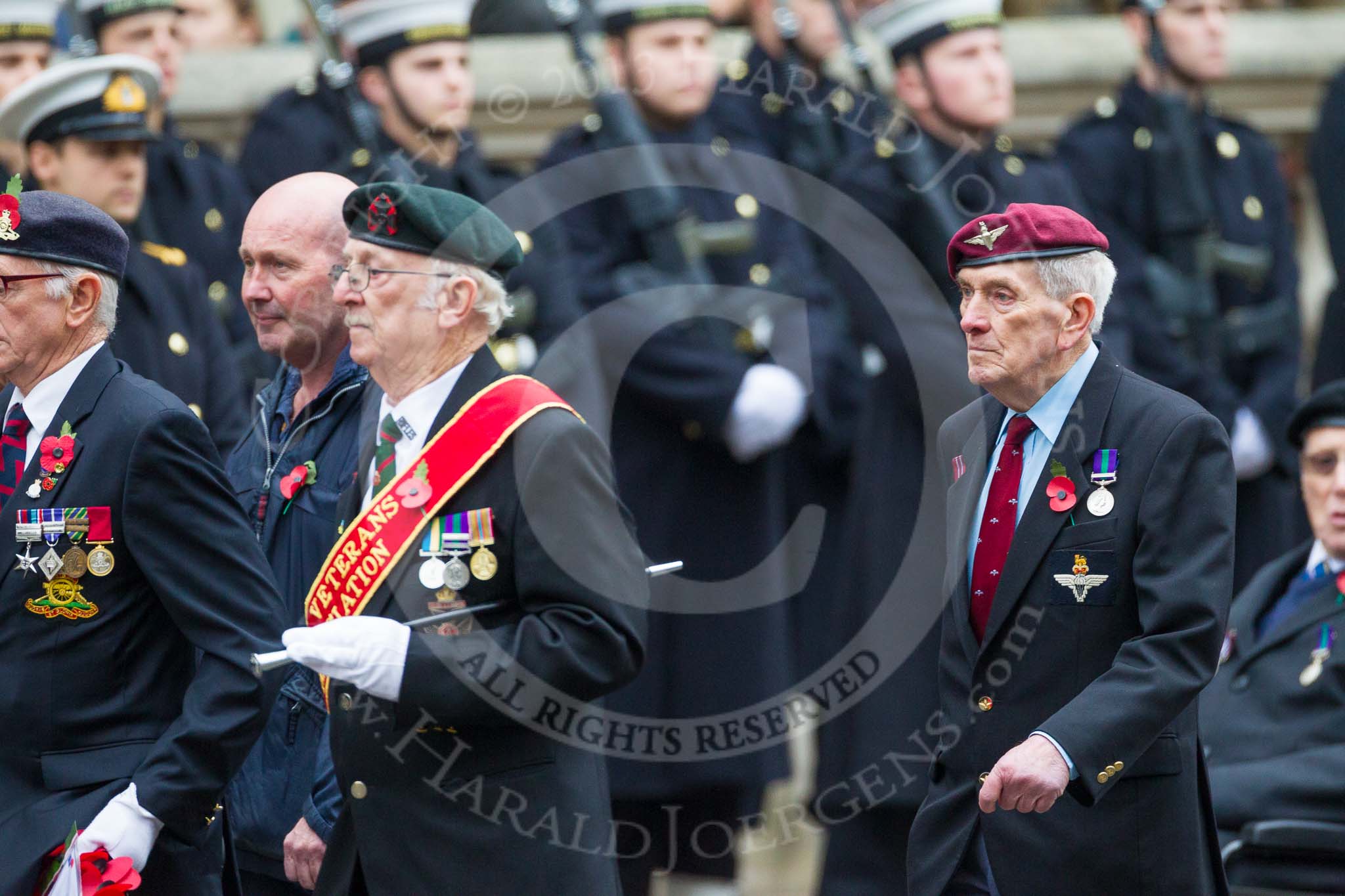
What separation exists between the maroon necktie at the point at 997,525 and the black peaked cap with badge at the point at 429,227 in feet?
3.13

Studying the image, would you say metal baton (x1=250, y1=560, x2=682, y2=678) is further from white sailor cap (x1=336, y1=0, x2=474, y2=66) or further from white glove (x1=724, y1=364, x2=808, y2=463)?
white sailor cap (x1=336, y1=0, x2=474, y2=66)

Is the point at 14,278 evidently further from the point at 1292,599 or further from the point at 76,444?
the point at 1292,599

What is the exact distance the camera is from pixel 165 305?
5.73 metres

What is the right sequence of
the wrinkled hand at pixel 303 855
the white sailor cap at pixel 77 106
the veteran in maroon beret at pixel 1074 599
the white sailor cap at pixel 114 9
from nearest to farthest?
1. the veteran in maroon beret at pixel 1074 599
2. the wrinkled hand at pixel 303 855
3. the white sailor cap at pixel 77 106
4. the white sailor cap at pixel 114 9

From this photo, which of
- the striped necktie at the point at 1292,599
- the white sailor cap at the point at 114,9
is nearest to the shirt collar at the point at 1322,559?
the striped necktie at the point at 1292,599

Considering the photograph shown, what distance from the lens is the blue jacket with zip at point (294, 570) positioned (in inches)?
168

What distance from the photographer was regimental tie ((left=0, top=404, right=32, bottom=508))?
3957 millimetres

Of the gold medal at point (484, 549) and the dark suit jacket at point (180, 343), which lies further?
the dark suit jacket at point (180, 343)

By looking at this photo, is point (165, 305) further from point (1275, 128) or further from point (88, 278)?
point (1275, 128)

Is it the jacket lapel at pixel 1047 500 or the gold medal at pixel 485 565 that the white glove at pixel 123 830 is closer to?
the gold medal at pixel 485 565

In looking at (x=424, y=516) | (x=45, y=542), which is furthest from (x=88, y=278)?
(x=424, y=516)

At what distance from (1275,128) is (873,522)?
2850 millimetres

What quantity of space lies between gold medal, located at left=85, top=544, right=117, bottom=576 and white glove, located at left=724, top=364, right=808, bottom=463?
2.81 m

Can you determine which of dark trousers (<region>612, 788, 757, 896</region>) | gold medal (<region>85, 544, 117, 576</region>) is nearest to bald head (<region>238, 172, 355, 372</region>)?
gold medal (<region>85, 544, 117, 576</region>)
